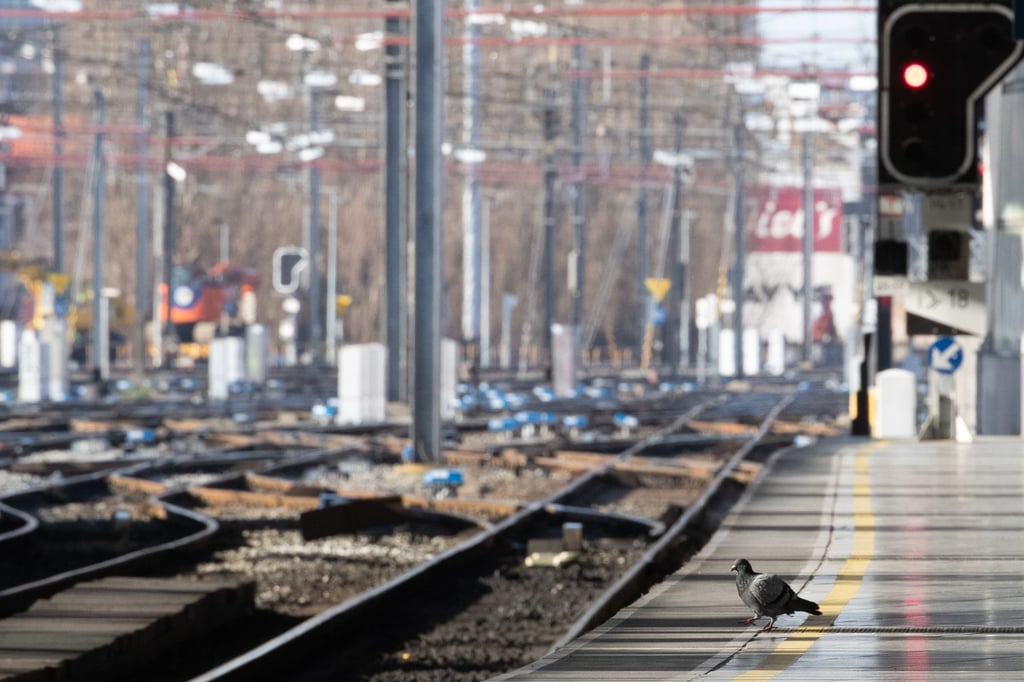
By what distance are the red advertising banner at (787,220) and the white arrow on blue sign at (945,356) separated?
229ft

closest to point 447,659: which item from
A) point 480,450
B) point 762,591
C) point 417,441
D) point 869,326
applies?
point 762,591

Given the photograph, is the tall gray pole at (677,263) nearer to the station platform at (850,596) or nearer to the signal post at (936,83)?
the station platform at (850,596)

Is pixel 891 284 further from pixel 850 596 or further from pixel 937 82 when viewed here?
pixel 850 596

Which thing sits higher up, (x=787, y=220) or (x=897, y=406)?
(x=787, y=220)

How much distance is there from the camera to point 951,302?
1230cm

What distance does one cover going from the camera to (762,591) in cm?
757

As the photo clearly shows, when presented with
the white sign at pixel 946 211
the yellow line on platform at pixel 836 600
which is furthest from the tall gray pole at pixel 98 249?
A: the white sign at pixel 946 211

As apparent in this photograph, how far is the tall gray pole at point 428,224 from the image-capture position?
24562mm

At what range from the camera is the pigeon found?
7.57 meters

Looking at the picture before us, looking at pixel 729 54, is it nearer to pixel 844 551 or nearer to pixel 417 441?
pixel 417 441

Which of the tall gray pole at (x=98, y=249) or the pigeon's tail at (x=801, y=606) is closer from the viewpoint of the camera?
the pigeon's tail at (x=801, y=606)

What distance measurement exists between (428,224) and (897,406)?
6505 millimetres

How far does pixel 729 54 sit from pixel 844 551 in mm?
77692

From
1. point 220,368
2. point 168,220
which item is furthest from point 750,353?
point 220,368
